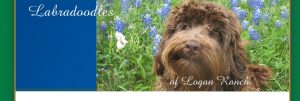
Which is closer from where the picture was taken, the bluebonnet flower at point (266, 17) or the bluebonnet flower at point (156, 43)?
the bluebonnet flower at point (156, 43)

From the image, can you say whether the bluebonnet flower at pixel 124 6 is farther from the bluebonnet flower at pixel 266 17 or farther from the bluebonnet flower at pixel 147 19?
the bluebonnet flower at pixel 266 17

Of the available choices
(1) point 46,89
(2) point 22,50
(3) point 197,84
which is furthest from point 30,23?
(3) point 197,84

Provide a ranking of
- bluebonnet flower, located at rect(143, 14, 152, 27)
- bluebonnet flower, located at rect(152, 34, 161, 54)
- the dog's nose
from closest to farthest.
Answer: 1. the dog's nose
2. bluebonnet flower, located at rect(152, 34, 161, 54)
3. bluebonnet flower, located at rect(143, 14, 152, 27)

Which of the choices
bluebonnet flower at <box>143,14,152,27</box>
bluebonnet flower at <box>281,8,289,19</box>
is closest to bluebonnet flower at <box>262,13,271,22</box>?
bluebonnet flower at <box>281,8,289,19</box>

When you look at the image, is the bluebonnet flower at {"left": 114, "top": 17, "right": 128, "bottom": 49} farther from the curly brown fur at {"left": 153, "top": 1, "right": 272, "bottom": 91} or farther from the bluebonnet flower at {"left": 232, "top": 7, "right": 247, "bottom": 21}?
the bluebonnet flower at {"left": 232, "top": 7, "right": 247, "bottom": 21}

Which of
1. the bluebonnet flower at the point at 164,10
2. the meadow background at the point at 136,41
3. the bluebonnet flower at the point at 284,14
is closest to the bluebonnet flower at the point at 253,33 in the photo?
the meadow background at the point at 136,41

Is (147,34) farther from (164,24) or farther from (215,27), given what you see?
(215,27)

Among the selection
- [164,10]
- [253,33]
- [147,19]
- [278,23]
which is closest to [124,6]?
[147,19]

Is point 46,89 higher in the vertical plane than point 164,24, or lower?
lower
